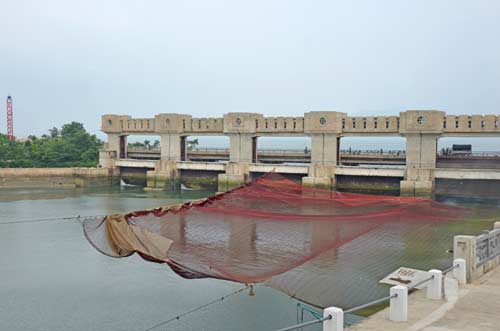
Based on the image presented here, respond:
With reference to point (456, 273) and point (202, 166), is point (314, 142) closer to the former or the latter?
point (202, 166)

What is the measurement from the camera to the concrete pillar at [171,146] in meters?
44.9

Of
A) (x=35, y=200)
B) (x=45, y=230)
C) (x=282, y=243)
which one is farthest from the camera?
(x=35, y=200)

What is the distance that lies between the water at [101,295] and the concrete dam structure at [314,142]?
1934 cm

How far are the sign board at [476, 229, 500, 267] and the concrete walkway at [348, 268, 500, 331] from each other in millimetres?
931

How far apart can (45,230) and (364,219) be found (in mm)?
18135

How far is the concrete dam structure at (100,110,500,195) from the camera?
33594 millimetres

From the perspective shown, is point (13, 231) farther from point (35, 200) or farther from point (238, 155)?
point (238, 155)

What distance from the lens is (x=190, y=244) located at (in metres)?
10.7

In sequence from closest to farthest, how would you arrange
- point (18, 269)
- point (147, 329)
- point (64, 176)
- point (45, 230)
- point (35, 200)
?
point (147, 329) < point (18, 269) < point (45, 230) < point (35, 200) < point (64, 176)

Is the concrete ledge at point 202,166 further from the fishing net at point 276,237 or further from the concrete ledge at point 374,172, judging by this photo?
the fishing net at point 276,237

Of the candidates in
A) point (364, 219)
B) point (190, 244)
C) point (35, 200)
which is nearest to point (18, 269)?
point (190, 244)

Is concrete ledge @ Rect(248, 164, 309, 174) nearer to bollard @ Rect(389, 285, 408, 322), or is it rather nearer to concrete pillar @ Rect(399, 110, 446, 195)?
concrete pillar @ Rect(399, 110, 446, 195)

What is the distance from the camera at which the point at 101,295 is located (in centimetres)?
1485

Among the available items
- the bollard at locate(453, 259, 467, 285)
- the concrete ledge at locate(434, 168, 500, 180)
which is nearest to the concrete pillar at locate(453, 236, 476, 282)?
the bollard at locate(453, 259, 467, 285)
